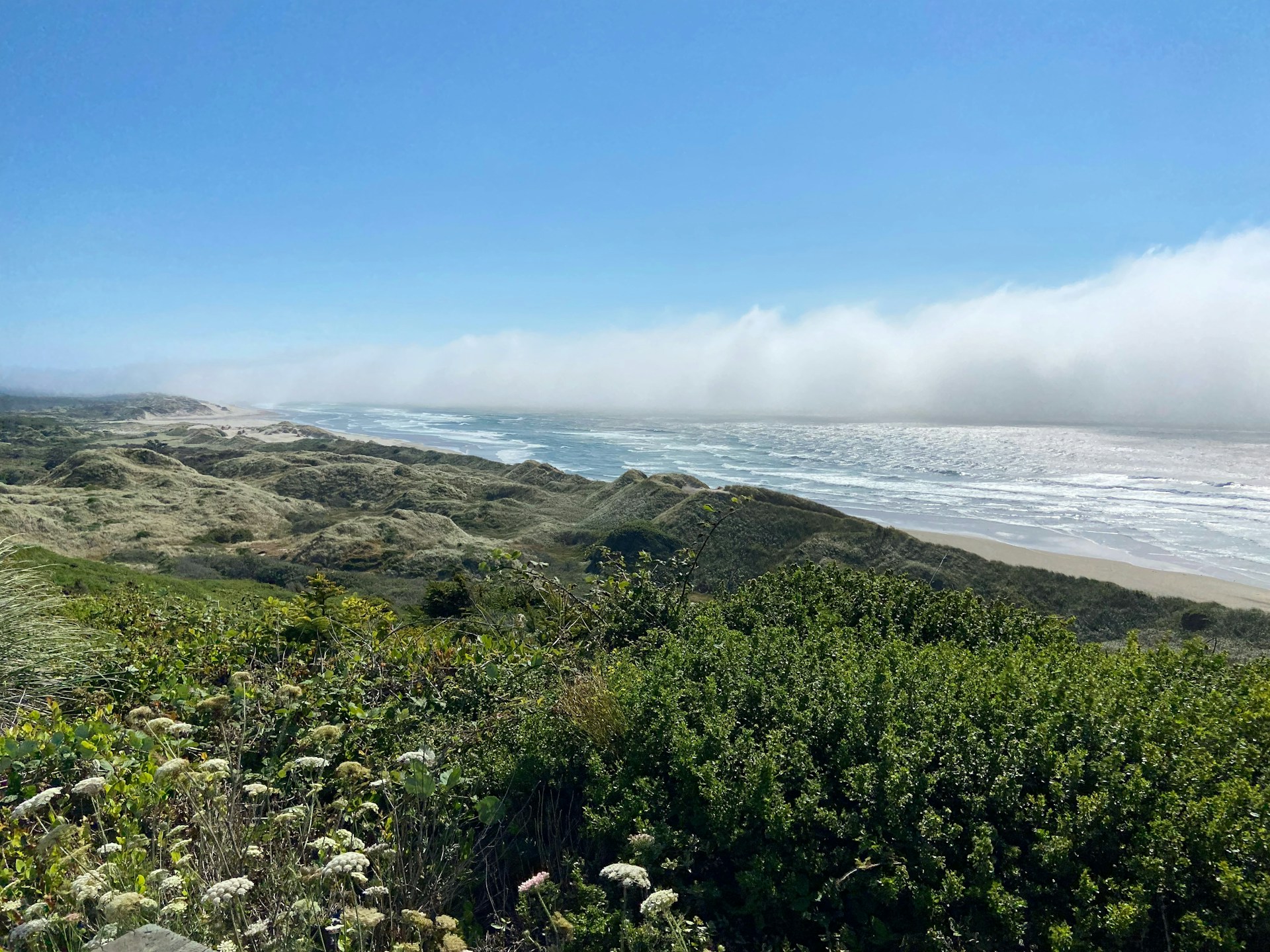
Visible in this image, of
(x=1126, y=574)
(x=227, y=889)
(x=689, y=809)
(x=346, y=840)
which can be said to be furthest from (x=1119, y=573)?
(x=227, y=889)

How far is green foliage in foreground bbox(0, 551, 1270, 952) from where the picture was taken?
2.18 metres

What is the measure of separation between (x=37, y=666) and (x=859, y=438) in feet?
176

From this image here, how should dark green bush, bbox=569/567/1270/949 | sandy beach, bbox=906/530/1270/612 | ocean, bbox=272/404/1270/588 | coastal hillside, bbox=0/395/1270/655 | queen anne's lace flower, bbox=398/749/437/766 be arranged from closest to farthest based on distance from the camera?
dark green bush, bbox=569/567/1270/949
queen anne's lace flower, bbox=398/749/437/766
sandy beach, bbox=906/530/1270/612
coastal hillside, bbox=0/395/1270/655
ocean, bbox=272/404/1270/588

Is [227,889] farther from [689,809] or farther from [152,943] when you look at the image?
[689,809]

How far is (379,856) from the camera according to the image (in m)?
2.65

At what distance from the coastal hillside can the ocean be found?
4.26m

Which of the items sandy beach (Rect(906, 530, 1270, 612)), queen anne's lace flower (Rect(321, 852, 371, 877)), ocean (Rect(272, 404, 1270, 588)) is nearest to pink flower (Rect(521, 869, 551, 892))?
queen anne's lace flower (Rect(321, 852, 371, 877))

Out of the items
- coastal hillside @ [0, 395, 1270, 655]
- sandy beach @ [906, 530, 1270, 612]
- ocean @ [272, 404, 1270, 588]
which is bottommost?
coastal hillside @ [0, 395, 1270, 655]

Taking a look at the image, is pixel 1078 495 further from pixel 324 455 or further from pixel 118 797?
pixel 324 455

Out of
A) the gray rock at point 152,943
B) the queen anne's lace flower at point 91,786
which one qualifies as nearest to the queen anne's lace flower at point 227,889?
the gray rock at point 152,943

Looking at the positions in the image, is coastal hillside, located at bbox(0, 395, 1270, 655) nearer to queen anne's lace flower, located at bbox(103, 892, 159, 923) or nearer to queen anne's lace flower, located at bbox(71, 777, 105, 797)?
queen anne's lace flower, located at bbox(71, 777, 105, 797)

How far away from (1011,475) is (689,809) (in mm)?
34487

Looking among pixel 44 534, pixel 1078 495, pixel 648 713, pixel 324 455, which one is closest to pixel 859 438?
pixel 1078 495

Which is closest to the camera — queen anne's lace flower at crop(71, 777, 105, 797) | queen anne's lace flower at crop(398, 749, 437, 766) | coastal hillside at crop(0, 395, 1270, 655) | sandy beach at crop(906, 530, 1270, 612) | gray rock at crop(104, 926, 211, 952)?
gray rock at crop(104, 926, 211, 952)
